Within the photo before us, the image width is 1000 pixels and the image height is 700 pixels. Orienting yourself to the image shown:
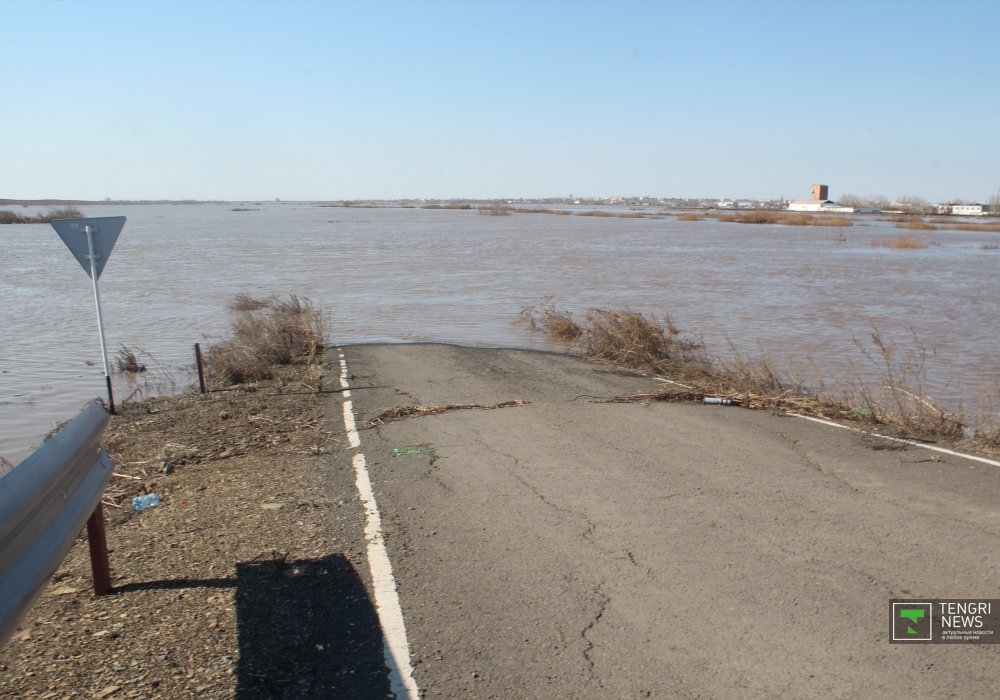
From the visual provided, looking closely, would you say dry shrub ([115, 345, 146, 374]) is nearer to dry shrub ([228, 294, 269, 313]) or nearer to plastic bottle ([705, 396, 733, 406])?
dry shrub ([228, 294, 269, 313])

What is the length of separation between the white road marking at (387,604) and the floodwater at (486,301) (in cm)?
547

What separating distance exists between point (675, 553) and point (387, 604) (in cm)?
177

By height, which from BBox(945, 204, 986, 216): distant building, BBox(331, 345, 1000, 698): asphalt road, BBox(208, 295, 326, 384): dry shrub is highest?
BBox(331, 345, 1000, 698): asphalt road

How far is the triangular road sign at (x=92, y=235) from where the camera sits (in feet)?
31.0

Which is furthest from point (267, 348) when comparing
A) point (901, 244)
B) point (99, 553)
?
point (901, 244)

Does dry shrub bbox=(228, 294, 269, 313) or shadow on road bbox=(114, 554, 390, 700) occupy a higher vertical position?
shadow on road bbox=(114, 554, 390, 700)

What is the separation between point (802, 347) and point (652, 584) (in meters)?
12.9

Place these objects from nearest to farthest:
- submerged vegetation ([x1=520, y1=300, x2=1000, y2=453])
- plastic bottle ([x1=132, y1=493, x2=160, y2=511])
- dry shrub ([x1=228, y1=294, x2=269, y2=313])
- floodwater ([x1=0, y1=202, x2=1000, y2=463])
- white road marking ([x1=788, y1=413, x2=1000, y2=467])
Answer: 1. plastic bottle ([x1=132, y1=493, x2=160, y2=511])
2. white road marking ([x1=788, y1=413, x2=1000, y2=467])
3. submerged vegetation ([x1=520, y1=300, x2=1000, y2=453])
4. floodwater ([x1=0, y1=202, x2=1000, y2=463])
5. dry shrub ([x1=228, y1=294, x2=269, y2=313])

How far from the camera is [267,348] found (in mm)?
13297

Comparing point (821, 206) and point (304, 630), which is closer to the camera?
point (304, 630)

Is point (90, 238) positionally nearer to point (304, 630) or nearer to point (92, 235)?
point (92, 235)

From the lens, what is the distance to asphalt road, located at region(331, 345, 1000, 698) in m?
3.68

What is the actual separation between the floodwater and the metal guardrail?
18.8 ft

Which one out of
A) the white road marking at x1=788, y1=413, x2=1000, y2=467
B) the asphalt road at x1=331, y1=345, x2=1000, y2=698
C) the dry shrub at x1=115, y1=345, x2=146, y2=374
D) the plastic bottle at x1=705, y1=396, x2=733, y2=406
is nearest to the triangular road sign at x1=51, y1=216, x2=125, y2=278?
the asphalt road at x1=331, y1=345, x2=1000, y2=698
